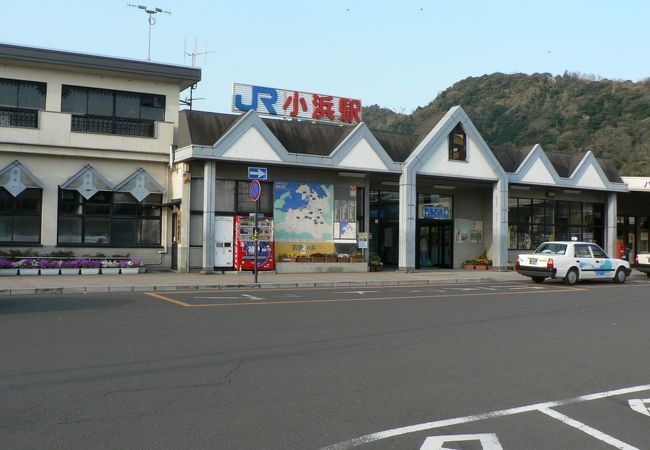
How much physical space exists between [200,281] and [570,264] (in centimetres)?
1301

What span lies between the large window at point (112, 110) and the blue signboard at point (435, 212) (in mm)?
12844

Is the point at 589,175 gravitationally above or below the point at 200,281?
above

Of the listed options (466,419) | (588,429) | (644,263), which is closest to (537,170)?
(644,263)

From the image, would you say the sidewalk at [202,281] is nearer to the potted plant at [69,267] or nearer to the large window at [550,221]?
the potted plant at [69,267]

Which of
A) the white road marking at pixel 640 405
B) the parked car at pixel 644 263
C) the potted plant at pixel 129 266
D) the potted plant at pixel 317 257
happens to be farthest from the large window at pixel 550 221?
the white road marking at pixel 640 405

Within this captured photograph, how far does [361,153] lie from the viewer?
2484 cm

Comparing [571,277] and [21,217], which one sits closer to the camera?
[571,277]

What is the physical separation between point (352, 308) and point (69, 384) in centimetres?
781

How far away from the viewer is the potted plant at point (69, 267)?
2095 cm

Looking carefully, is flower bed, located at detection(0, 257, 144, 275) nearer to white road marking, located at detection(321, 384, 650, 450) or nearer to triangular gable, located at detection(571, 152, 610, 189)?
white road marking, located at detection(321, 384, 650, 450)

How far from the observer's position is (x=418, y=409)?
582cm

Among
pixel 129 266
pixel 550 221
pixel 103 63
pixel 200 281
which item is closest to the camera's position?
pixel 200 281

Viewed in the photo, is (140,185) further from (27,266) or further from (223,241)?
(27,266)

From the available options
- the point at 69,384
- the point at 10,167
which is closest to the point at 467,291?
the point at 69,384
